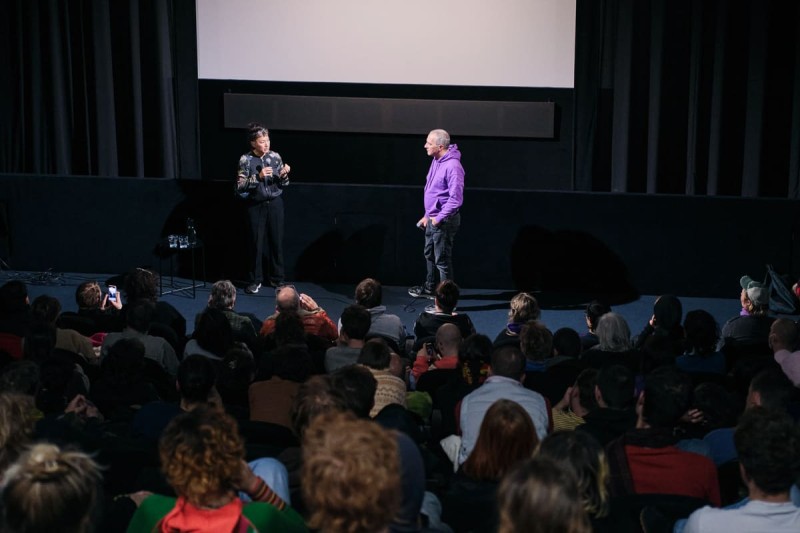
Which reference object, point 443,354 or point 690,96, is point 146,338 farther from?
point 690,96

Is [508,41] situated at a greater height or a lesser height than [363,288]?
greater

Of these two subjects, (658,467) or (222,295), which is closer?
(658,467)

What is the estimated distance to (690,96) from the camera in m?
9.34

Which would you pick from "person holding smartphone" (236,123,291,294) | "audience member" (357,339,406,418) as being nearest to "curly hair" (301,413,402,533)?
"audience member" (357,339,406,418)

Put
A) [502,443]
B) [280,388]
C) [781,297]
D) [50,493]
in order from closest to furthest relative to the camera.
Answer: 1. [50,493]
2. [502,443]
3. [280,388]
4. [781,297]

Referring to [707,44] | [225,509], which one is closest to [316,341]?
[225,509]

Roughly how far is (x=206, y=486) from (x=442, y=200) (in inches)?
241

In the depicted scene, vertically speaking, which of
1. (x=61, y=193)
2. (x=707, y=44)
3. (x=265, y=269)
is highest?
(x=707, y=44)

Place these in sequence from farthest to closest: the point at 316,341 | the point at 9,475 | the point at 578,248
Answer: the point at 578,248 → the point at 316,341 → the point at 9,475

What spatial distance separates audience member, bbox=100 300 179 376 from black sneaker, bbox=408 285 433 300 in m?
3.68

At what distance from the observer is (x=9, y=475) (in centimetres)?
231

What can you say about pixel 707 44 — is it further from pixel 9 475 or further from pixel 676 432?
pixel 9 475

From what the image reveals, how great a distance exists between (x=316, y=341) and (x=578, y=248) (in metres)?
3.93

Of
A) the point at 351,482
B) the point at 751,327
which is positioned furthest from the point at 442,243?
the point at 351,482
